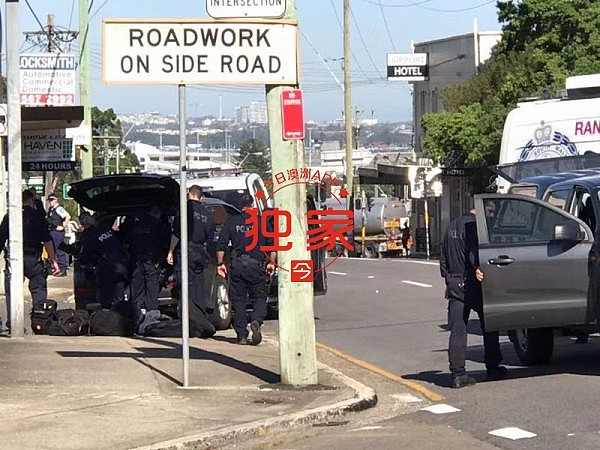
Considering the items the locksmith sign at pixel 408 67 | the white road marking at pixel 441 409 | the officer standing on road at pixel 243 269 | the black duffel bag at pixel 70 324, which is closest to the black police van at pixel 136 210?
the black duffel bag at pixel 70 324

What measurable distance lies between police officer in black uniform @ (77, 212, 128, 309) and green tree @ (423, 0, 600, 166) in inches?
834

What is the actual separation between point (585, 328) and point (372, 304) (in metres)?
9.73

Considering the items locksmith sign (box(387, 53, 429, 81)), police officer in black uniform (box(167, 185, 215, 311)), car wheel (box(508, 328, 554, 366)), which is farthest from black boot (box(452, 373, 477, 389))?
locksmith sign (box(387, 53, 429, 81))

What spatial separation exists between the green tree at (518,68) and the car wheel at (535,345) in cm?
2320

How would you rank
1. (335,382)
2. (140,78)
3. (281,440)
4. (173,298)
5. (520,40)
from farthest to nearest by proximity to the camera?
(520,40), (173,298), (335,382), (140,78), (281,440)

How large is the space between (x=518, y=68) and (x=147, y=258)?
1078 inches

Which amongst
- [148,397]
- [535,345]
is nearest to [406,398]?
[535,345]

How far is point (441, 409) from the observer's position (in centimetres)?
1031

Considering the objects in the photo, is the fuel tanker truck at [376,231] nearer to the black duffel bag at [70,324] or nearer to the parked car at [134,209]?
the parked car at [134,209]

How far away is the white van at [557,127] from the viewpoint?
1773 cm

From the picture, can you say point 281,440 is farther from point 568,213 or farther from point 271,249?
point 271,249

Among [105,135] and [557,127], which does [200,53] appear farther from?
[105,135]

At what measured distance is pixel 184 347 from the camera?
1085cm

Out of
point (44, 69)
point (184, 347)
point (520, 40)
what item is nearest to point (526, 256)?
point (184, 347)
